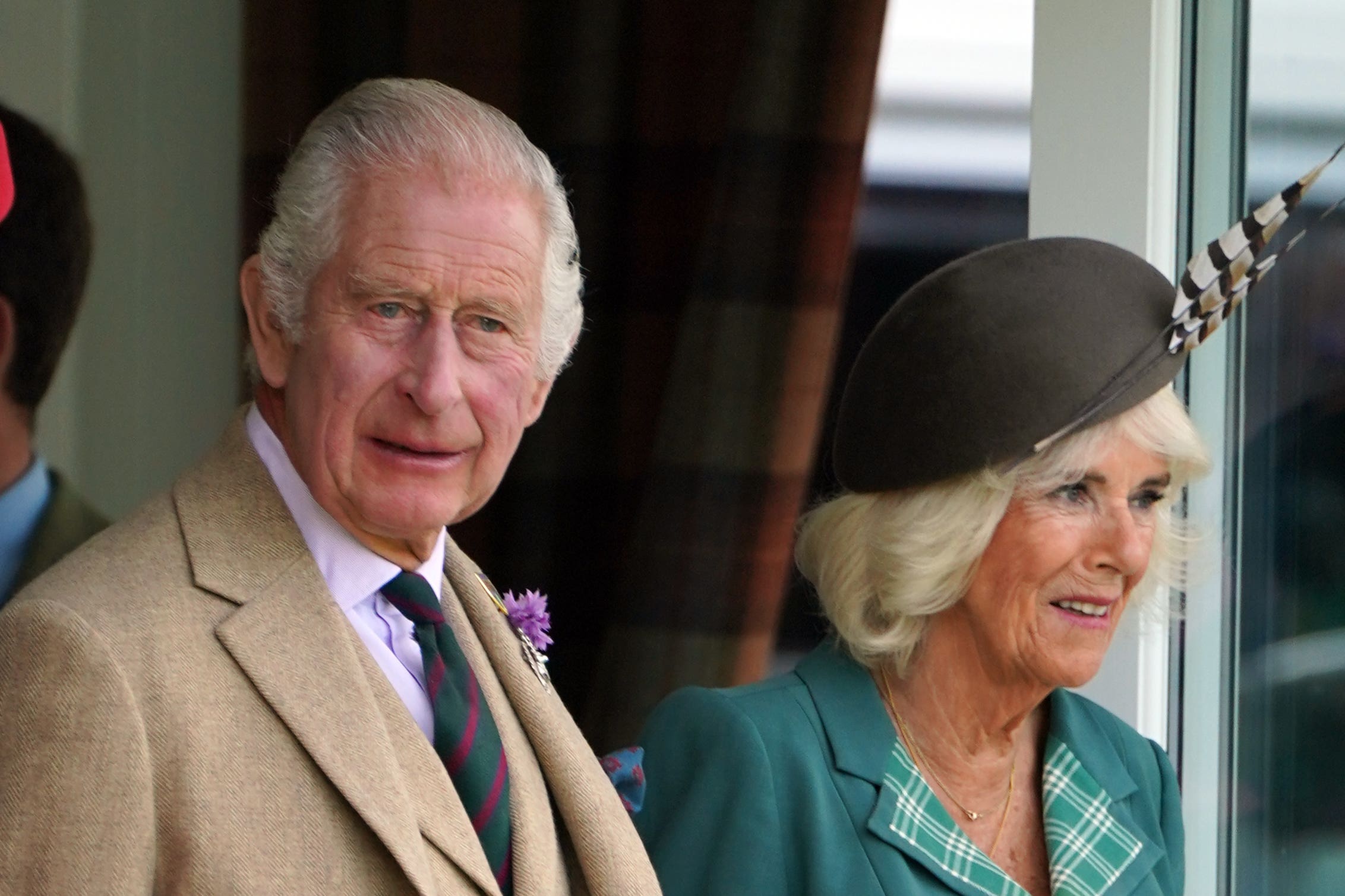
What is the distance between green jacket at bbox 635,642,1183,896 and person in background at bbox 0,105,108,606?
1.14 m

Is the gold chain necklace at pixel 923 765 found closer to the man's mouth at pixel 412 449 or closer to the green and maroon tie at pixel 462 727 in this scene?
the green and maroon tie at pixel 462 727

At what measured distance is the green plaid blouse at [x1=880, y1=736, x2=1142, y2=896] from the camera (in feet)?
7.23

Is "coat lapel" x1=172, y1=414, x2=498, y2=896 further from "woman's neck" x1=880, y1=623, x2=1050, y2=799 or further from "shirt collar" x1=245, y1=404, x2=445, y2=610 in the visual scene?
"woman's neck" x1=880, y1=623, x2=1050, y2=799

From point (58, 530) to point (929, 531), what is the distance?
153cm

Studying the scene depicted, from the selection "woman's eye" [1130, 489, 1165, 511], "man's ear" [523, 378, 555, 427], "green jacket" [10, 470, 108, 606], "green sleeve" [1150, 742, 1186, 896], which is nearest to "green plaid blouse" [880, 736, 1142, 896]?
"green sleeve" [1150, 742, 1186, 896]

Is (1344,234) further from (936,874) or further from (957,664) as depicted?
(936,874)

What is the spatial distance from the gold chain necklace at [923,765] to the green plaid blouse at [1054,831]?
0.09 ft

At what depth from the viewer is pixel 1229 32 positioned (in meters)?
2.85

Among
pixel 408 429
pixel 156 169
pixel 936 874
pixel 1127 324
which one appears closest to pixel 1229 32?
pixel 1127 324

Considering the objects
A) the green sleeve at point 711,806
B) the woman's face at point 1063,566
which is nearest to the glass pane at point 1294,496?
the woman's face at point 1063,566

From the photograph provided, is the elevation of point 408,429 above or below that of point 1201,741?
above

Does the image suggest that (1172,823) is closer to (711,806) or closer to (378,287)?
(711,806)

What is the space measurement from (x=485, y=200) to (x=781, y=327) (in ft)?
6.75

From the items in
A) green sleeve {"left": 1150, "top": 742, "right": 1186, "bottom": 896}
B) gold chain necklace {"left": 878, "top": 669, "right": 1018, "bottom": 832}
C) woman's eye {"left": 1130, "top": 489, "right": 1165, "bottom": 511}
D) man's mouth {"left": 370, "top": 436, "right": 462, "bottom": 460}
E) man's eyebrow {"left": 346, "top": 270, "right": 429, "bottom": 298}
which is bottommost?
green sleeve {"left": 1150, "top": 742, "right": 1186, "bottom": 896}
